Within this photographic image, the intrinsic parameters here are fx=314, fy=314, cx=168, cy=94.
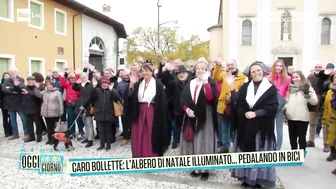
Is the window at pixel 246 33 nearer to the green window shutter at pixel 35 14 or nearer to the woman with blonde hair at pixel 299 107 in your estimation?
the green window shutter at pixel 35 14

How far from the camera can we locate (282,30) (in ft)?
97.2

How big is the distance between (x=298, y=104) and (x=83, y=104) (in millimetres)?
4178

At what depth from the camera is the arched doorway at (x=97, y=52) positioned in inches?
860

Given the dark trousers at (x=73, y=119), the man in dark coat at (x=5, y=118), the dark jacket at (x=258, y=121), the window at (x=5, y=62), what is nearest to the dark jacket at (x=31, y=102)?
the dark trousers at (x=73, y=119)

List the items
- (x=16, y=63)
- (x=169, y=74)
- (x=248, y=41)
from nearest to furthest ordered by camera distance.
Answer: (x=169, y=74), (x=16, y=63), (x=248, y=41)

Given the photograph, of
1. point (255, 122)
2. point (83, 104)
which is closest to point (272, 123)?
point (255, 122)

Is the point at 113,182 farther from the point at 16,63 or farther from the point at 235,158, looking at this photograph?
the point at 16,63

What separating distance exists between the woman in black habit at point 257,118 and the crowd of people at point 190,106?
0.01m

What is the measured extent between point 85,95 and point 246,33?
25.9m

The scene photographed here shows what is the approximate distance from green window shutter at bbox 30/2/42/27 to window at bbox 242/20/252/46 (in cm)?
1993

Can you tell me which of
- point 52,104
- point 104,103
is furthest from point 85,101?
point 52,104

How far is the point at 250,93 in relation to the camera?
4195 mm

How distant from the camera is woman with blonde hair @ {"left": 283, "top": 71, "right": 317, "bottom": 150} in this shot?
16.8 feet

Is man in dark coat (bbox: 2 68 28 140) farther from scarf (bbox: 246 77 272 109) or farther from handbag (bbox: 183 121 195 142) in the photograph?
scarf (bbox: 246 77 272 109)
